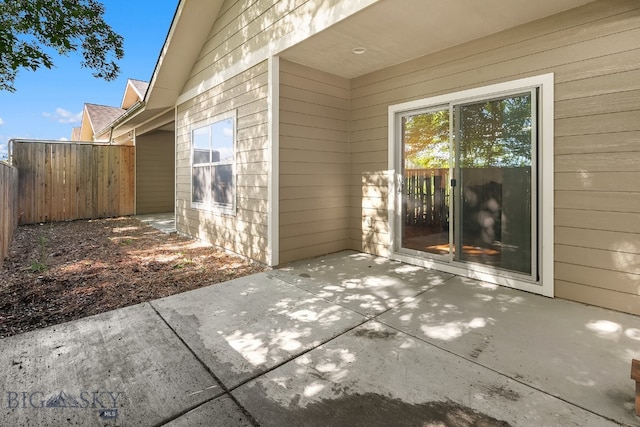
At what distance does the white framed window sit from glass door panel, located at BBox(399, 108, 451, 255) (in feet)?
8.91

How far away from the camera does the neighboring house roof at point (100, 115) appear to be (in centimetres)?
1447

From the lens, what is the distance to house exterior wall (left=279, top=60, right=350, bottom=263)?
4.48 metres

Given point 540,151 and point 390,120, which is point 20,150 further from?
point 540,151

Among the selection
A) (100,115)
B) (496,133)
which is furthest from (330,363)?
(100,115)

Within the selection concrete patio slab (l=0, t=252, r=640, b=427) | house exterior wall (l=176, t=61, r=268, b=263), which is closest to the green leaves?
house exterior wall (l=176, t=61, r=268, b=263)

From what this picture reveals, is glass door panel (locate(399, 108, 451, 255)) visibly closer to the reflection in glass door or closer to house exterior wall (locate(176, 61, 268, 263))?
the reflection in glass door

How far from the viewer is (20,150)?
7.84m

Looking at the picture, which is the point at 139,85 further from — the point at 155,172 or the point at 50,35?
the point at 50,35

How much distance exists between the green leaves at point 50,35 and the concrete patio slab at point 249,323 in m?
2.99

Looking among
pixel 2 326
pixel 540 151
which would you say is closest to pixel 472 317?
pixel 540 151

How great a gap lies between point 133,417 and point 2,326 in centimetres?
194

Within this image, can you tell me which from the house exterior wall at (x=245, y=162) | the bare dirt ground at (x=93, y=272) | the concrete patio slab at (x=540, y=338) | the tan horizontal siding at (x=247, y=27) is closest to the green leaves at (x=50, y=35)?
the tan horizontal siding at (x=247, y=27)

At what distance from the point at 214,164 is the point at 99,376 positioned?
4278mm
